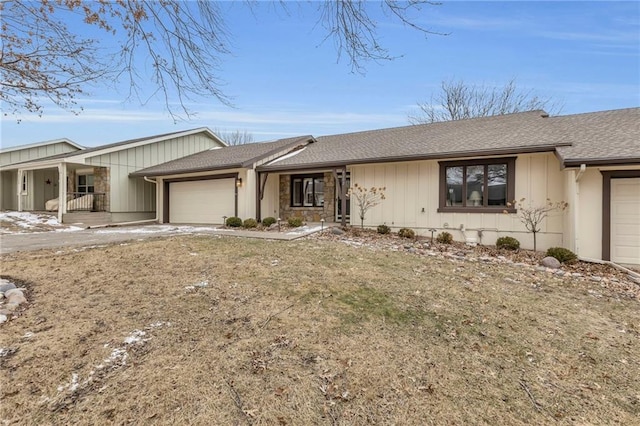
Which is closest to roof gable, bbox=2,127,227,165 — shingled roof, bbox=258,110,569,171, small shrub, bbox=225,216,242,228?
small shrub, bbox=225,216,242,228

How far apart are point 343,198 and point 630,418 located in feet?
30.3

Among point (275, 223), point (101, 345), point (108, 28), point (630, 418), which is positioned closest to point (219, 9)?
point (108, 28)

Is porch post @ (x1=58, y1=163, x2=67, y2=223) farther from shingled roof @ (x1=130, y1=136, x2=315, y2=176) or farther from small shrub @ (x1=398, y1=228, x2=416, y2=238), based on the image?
small shrub @ (x1=398, y1=228, x2=416, y2=238)

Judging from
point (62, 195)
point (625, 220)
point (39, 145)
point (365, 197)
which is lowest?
point (625, 220)

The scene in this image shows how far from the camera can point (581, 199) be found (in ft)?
25.6

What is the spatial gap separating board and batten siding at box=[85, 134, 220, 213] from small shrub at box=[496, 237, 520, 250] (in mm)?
15554

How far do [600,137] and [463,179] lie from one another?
330 centimetres

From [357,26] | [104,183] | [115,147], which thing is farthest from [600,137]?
[104,183]

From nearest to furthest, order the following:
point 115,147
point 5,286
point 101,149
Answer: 1. point 5,286
2. point 101,149
3. point 115,147

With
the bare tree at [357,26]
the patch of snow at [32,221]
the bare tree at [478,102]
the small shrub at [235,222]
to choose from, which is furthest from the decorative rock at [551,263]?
the bare tree at [478,102]

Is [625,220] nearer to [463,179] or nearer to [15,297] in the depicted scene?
[463,179]

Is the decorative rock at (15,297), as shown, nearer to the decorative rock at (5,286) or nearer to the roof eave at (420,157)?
the decorative rock at (5,286)

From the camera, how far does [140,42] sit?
3.84 meters

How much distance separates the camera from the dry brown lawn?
2414 mm
